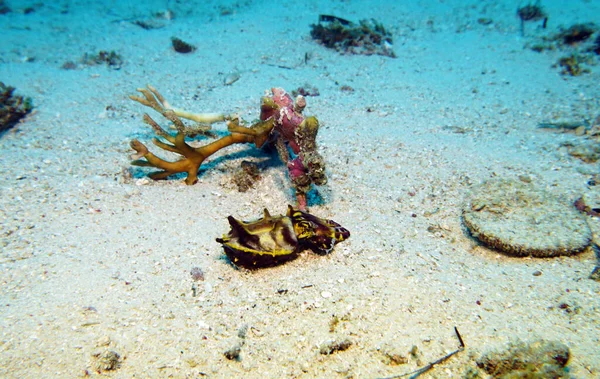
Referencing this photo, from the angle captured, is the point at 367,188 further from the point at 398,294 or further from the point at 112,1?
the point at 112,1

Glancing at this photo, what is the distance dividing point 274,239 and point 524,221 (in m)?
2.63

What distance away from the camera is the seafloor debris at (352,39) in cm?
853

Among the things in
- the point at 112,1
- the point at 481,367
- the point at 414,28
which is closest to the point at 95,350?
the point at 481,367

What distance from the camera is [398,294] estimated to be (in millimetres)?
2836

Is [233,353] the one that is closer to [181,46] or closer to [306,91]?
[306,91]

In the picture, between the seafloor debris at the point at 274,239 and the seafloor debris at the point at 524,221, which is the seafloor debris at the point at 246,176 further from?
the seafloor debris at the point at 524,221

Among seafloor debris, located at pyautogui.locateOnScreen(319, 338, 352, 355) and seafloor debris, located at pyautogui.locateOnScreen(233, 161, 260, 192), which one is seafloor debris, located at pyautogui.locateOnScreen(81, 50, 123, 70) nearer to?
seafloor debris, located at pyautogui.locateOnScreen(233, 161, 260, 192)

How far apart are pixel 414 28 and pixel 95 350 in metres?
11.0

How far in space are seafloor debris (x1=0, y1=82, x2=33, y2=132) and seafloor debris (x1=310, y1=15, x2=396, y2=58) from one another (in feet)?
21.7

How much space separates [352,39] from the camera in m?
8.60

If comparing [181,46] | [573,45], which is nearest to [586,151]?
[573,45]

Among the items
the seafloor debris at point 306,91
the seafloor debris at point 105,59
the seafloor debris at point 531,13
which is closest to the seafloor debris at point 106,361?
the seafloor debris at point 306,91

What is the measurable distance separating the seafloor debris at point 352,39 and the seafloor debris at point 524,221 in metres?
5.84

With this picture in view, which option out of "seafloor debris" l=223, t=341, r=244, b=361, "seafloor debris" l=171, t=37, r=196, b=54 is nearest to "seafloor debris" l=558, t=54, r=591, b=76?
"seafloor debris" l=171, t=37, r=196, b=54
